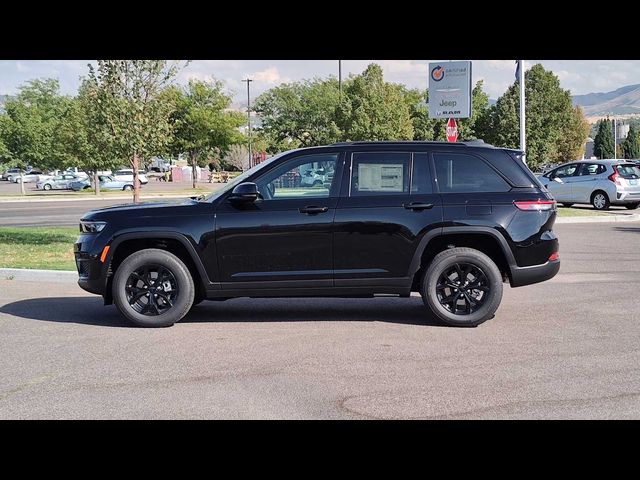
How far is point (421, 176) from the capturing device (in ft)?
26.5

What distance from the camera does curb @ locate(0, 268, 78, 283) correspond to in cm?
1118

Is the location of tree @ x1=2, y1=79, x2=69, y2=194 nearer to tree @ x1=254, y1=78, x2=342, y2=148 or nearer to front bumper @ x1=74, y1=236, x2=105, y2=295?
tree @ x1=254, y1=78, x2=342, y2=148

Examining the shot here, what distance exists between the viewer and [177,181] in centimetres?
7825

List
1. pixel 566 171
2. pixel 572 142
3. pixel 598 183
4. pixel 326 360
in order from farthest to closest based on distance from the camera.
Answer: pixel 572 142, pixel 566 171, pixel 598 183, pixel 326 360

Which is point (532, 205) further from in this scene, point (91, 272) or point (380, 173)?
point (91, 272)

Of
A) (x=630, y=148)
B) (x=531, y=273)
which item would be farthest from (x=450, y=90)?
(x=630, y=148)

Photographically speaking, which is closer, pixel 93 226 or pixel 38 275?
pixel 93 226

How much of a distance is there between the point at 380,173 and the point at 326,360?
94.7 inches

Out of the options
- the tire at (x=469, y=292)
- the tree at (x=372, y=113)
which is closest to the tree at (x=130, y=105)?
the tire at (x=469, y=292)

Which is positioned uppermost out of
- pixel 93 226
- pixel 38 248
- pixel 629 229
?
pixel 93 226

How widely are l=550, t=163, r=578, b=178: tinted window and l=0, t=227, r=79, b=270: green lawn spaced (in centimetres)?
1528

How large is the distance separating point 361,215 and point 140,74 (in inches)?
349

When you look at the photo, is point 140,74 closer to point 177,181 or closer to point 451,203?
point 451,203

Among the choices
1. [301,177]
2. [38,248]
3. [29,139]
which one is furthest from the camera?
[29,139]
